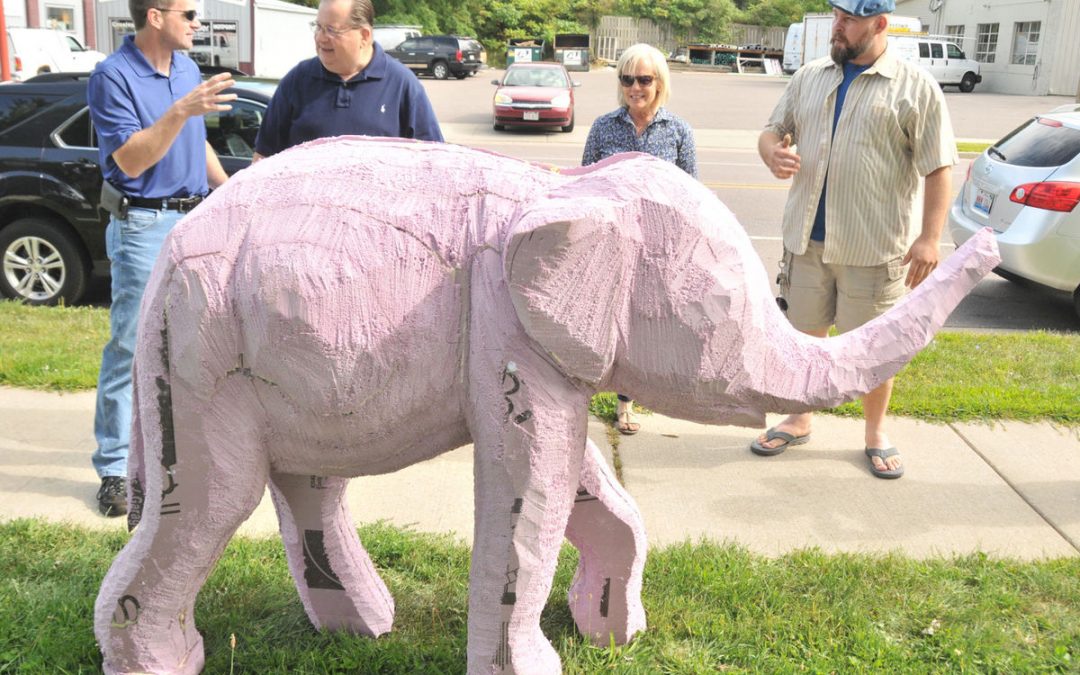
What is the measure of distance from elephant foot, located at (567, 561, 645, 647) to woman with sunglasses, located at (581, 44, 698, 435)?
2.23m

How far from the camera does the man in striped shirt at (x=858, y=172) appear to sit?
4.07 m

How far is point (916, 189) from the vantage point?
4312 mm

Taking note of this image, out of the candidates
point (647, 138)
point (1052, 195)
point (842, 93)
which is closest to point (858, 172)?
point (842, 93)

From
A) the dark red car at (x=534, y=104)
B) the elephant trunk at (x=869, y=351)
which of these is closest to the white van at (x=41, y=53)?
the dark red car at (x=534, y=104)

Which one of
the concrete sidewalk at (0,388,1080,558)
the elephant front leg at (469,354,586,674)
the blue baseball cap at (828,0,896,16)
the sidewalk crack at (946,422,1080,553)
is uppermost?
the blue baseball cap at (828,0,896,16)

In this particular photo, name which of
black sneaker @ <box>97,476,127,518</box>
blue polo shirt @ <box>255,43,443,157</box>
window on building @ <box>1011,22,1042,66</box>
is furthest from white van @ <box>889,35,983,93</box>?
black sneaker @ <box>97,476,127,518</box>

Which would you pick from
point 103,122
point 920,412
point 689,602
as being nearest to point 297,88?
point 103,122

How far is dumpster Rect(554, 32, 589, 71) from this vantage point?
145 feet

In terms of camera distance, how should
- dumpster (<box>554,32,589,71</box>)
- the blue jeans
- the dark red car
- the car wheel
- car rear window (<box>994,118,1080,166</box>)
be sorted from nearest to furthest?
the blue jeans → the car wheel → car rear window (<box>994,118,1080,166</box>) → the dark red car → dumpster (<box>554,32,589,71</box>)

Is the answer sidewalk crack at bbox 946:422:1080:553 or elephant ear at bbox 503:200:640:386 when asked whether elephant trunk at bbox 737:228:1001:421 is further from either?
sidewalk crack at bbox 946:422:1080:553

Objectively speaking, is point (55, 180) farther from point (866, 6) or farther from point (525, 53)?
point (525, 53)

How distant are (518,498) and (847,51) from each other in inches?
108

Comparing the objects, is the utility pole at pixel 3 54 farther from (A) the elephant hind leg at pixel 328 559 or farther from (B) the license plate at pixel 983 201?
(A) the elephant hind leg at pixel 328 559

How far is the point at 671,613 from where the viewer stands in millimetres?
3363
